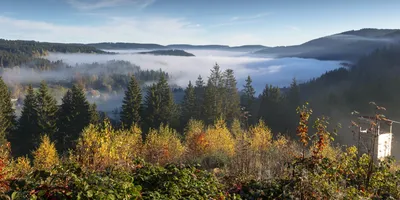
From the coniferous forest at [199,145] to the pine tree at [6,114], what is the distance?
0.13m

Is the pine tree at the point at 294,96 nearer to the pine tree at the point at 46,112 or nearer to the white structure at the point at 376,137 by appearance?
the pine tree at the point at 46,112

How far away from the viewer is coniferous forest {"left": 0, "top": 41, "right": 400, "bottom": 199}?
3.87 m

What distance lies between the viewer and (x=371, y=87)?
Answer: 75125 mm

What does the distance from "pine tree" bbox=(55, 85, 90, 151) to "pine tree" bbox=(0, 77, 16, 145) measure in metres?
4.95

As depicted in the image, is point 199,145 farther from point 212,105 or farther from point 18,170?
point 18,170

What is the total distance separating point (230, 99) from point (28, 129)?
3258 cm

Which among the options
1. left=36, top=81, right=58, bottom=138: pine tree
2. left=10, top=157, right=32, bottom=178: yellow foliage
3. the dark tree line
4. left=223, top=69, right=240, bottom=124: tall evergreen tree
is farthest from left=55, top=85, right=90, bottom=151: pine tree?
left=223, top=69, right=240, bottom=124: tall evergreen tree

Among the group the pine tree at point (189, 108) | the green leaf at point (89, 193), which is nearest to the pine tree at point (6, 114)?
the pine tree at point (189, 108)

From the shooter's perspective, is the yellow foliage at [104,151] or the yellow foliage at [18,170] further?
the yellow foliage at [104,151]

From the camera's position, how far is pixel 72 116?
3872 cm

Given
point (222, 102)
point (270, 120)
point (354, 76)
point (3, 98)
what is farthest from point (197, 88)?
point (354, 76)

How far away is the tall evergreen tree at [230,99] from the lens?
55031mm

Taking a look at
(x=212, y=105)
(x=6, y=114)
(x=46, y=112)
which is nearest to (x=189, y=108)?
(x=212, y=105)

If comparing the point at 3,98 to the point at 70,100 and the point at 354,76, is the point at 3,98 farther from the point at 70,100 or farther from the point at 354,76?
the point at 354,76
